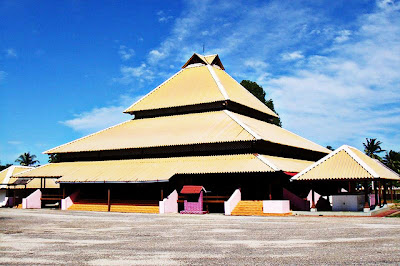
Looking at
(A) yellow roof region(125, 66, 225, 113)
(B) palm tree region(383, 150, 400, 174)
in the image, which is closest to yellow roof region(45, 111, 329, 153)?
(A) yellow roof region(125, 66, 225, 113)

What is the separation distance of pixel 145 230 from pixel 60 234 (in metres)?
3.79

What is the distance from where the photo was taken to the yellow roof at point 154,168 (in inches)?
1458

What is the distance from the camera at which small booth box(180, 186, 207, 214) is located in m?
36.3

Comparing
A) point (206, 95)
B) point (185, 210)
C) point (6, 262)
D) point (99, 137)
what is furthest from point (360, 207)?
point (99, 137)

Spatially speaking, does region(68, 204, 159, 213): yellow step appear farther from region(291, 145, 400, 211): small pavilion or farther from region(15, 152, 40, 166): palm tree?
region(15, 152, 40, 166): palm tree

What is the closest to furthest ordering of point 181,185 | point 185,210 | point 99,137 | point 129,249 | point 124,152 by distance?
1. point 129,249
2. point 185,210
3. point 181,185
4. point 124,152
5. point 99,137

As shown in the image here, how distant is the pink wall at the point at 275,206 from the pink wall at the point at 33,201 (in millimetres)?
25029

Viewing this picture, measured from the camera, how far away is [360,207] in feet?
106

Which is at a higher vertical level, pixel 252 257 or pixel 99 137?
pixel 99 137

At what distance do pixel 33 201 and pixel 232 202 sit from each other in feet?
73.9

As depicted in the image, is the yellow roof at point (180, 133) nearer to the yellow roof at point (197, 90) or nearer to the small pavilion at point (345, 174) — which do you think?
the yellow roof at point (197, 90)

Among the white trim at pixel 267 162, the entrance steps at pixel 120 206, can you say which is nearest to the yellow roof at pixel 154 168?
the white trim at pixel 267 162

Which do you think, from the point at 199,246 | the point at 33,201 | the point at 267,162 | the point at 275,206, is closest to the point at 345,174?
the point at 275,206

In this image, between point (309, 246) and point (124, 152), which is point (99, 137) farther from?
point (309, 246)
